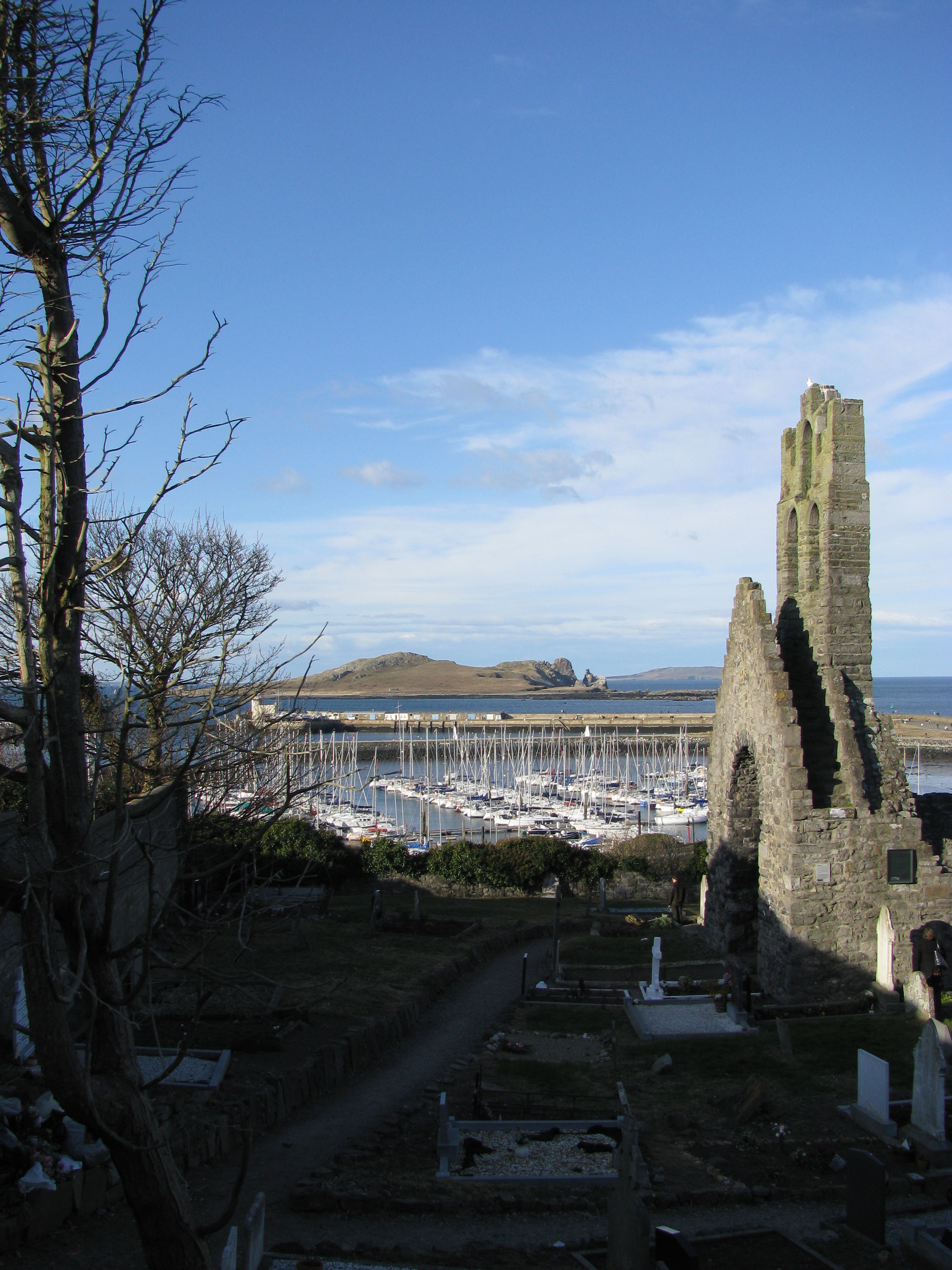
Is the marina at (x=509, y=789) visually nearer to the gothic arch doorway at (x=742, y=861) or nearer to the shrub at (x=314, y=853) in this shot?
the shrub at (x=314, y=853)

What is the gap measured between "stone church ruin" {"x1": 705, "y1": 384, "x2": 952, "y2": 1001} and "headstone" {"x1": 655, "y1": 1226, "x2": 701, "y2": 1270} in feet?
25.3

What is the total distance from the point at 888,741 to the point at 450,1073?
29.8ft

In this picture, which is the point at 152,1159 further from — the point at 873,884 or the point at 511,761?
the point at 511,761

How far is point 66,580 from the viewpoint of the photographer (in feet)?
15.7

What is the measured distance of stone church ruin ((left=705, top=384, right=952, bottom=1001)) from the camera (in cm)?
1467

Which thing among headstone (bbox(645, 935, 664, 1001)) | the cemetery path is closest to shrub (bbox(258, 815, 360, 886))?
the cemetery path

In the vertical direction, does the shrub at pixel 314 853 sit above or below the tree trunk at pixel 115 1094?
below

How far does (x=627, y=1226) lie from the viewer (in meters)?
7.34

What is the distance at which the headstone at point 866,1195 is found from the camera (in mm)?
8070

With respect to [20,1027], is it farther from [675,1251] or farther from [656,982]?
[656,982]

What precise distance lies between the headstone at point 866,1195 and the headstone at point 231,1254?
17.6 ft

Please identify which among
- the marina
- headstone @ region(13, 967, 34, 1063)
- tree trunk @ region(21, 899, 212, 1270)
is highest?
tree trunk @ region(21, 899, 212, 1270)

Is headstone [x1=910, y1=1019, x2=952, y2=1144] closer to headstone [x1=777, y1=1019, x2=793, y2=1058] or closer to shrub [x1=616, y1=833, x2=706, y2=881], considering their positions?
headstone [x1=777, y1=1019, x2=793, y2=1058]

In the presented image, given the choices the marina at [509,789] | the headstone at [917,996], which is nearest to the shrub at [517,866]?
the marina at [509,789]
